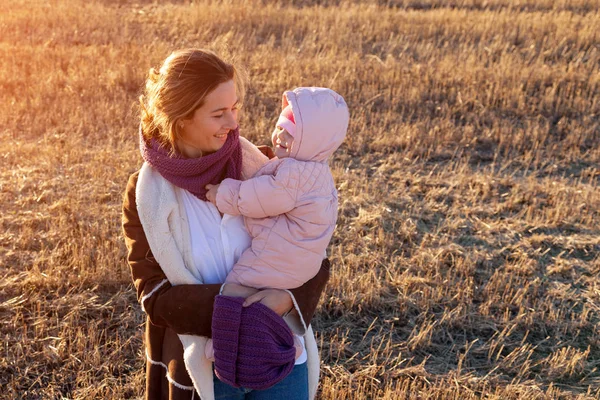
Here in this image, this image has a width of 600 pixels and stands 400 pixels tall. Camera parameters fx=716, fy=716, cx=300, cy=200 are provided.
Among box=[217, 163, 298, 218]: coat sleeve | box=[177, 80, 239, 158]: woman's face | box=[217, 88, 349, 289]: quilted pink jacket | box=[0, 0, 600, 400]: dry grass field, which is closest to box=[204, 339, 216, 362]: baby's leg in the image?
box=[217, 88, 349, 289]: quilted pink jacket

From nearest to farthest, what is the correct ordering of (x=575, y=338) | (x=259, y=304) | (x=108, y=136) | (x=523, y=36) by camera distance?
1. (x=259, y=304)
2. (x=575, y=338)
3. (x=108, y=136)
4. (x=523, y=36)

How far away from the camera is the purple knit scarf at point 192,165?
2.44m

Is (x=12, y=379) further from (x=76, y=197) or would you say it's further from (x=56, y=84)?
(x=56, y=84)

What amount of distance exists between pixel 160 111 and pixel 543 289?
365 centimetres

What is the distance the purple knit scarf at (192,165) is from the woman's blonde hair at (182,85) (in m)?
0.06

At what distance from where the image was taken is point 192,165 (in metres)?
2.46

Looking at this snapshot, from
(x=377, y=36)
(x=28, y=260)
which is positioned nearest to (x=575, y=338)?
(x=28, y=260)

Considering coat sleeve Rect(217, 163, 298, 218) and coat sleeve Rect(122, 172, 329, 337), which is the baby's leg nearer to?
coat sleeve Rect(122, 172, 329, 337)

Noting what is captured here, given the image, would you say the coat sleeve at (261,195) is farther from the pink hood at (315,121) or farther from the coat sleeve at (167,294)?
the coat sleeve at (167,294)

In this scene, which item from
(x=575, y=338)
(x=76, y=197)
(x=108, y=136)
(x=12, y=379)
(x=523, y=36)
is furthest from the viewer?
(x=523, y=36)

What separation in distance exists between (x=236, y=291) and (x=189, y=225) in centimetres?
29

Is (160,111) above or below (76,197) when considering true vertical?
above

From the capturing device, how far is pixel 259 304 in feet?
7.91

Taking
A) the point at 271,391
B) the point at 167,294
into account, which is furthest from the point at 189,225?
the point at 271,391
